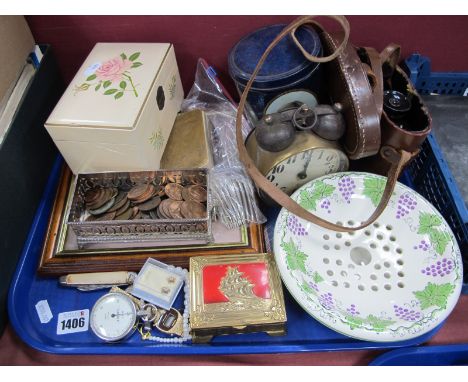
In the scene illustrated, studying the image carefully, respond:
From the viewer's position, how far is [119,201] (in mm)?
766

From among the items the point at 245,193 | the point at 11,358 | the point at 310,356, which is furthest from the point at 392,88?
the point at 11,358

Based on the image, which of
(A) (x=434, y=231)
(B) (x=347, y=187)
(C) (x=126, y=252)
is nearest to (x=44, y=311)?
(C) (x=126, y=252)

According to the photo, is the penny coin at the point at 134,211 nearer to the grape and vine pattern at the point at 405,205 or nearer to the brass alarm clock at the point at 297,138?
the brass alarm clock at the point at 297,138

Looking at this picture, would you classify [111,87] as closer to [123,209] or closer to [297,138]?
[123,209]

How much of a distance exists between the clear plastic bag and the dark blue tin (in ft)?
0.43

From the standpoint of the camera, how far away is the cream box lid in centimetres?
68

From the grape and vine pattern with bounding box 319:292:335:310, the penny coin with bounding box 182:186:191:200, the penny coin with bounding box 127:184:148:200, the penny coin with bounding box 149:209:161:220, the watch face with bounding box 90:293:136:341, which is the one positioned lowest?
the grape and vine pattern with bounding box 319:292:335:310

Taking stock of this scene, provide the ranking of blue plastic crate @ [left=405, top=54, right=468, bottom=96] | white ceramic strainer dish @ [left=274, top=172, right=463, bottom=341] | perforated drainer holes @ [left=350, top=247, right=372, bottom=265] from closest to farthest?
white ceramic strainer dish @ [left=274, top=172, right=463, bottom=341], perforated drainer holes @ [left=350, top=247, right=372, bottom=265], blue plastic crate @ [left=405, top=54, right=468, bottom=96]

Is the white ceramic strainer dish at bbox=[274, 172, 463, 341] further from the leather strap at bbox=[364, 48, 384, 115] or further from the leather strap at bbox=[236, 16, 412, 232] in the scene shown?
the leather strap at bbox=[364, 48, 384, 115]

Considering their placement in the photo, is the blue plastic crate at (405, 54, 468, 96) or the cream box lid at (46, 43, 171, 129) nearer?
the cream box lid at (46, 43, 171, 129)

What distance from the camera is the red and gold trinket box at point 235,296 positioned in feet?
2.16

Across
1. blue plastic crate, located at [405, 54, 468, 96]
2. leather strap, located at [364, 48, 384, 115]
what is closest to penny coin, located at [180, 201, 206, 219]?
leather strap, located at [364, 48, 384, 115]

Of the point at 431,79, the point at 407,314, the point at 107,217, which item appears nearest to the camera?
the point at 407,314

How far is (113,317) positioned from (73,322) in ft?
0.27
